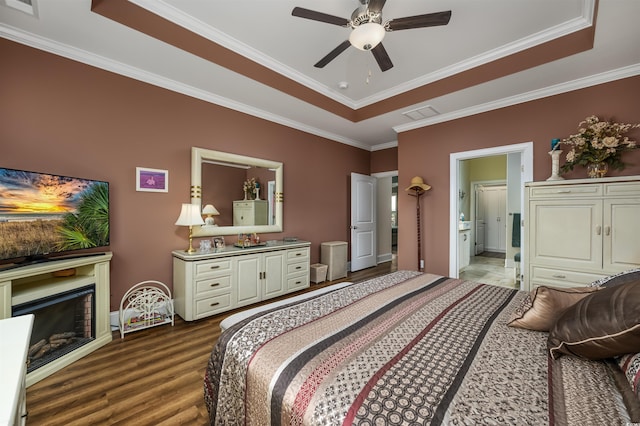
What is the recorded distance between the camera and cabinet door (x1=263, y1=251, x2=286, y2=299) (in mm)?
3539

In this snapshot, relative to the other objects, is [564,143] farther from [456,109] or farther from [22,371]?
[22,371]

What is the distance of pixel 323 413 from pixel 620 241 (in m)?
3.12

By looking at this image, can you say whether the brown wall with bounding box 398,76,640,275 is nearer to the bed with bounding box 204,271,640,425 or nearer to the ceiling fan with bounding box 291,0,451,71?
the ceiling fan with bounding box 291,0,451,71

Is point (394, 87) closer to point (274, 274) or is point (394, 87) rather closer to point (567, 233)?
point (567, 233)

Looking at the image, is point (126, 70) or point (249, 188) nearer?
Result: point (126, 70)

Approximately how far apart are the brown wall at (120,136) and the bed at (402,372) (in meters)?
1.98

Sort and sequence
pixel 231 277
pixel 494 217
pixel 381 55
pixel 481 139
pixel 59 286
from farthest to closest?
pixel 494 217, pixel 481 139, pixel 231 277, pixel 381 55, pixel 59 286

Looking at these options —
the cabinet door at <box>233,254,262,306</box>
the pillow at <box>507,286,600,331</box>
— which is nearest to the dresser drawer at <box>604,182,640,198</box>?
the pillow at <box>507,286,600,331</box>

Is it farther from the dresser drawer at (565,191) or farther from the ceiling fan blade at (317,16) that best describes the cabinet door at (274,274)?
the dresser drawer at (565,191)

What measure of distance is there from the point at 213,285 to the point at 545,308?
2948mm

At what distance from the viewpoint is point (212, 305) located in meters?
3.01

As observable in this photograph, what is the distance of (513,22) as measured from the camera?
2.35m

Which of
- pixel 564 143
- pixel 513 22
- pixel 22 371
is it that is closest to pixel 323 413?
pixel 22 371

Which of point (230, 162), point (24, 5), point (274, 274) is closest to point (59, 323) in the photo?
point (274, 274)
